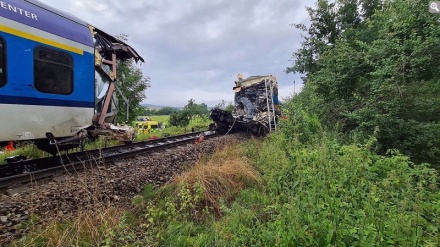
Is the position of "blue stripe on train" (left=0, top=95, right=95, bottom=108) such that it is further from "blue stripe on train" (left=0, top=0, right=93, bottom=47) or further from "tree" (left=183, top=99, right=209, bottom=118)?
"tree" (left=183, top=99, right=209, bottom=118)

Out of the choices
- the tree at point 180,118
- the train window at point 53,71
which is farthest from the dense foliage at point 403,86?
the tree at point 180,118

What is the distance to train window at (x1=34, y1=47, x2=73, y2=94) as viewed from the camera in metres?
4.62

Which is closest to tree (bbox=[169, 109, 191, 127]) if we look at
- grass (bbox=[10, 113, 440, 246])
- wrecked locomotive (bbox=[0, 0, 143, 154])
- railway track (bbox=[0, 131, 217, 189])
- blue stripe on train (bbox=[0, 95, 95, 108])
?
railway track (bbox=[0, 131, 217, 189])

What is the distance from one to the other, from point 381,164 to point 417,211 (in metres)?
1.93

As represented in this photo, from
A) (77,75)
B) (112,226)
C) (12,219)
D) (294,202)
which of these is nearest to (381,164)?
(294,202)

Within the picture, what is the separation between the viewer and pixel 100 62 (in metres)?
6.04

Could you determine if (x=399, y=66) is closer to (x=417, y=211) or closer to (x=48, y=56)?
(x=417, y=211)

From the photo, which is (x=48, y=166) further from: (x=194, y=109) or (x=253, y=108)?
(x=194, y=109)

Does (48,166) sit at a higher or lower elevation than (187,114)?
lower

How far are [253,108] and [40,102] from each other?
8.48 meters

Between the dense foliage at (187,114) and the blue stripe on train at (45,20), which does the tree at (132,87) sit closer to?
the dense foliage at (187,114)

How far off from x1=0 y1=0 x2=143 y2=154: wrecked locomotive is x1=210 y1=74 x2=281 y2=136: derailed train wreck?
6235 mm

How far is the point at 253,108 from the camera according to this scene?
454 inches

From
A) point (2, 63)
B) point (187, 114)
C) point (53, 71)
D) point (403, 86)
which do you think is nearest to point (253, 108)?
point (403, 86)
